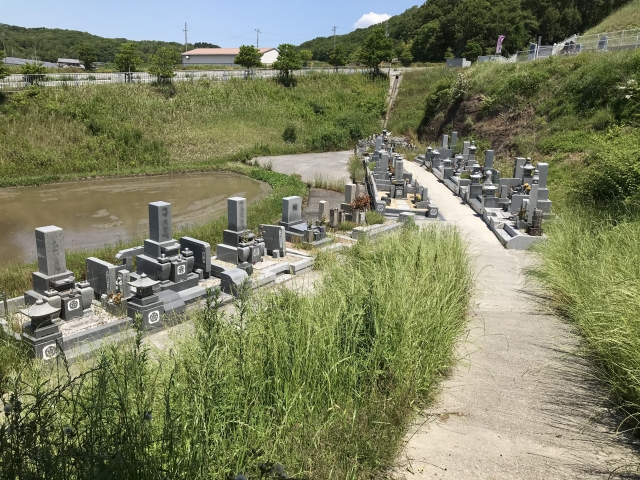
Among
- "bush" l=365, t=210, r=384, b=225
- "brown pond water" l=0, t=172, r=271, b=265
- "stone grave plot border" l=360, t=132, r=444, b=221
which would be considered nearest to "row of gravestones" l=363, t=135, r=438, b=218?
"stone grave plot border" l=360, t=132, r=444, b=221

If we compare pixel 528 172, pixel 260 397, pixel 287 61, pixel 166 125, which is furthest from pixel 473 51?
pixel 260 397

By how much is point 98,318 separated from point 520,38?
59.0m

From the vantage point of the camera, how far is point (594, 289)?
6.22 meters

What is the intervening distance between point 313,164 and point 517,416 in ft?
84.0

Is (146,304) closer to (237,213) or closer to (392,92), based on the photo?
(237,213)

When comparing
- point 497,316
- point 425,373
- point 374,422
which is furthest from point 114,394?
Result: point 497,316

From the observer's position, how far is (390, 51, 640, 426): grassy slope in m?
5.44

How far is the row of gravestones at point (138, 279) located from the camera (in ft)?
25.8

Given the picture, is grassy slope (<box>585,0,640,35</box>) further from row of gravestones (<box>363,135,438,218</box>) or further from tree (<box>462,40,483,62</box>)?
row of gravestones (<box>363,135,438,218</box>)

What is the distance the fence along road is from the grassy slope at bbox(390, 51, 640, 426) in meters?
12.2

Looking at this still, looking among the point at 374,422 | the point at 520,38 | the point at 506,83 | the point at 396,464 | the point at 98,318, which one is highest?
the point at 520,38

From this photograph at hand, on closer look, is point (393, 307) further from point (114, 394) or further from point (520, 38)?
point (520, 38)

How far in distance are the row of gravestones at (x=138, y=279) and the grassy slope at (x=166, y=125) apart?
16553 millimetres

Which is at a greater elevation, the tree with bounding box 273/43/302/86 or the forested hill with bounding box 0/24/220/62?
the forested hill with bounding box 0/24/220/62
